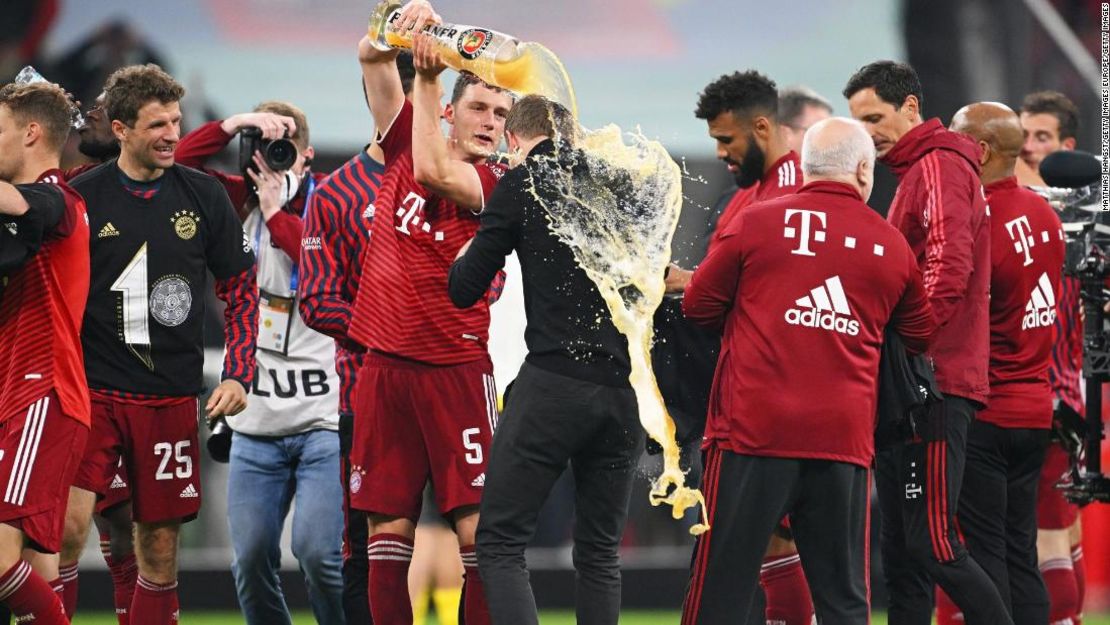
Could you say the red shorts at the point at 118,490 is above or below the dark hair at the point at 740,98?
below

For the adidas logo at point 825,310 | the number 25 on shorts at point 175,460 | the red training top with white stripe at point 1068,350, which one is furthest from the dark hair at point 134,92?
the red training top with white stripe at point 1068,350

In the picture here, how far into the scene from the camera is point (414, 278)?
5.54 meters

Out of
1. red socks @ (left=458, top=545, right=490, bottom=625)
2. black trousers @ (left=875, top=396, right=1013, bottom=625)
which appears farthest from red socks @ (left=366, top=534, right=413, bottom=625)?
black trousers @ (left=875, top=396, right=1013, bottom=625)

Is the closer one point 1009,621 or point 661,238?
point 661,238

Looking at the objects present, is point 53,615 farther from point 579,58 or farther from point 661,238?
point 579,58

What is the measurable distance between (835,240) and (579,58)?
606 cm

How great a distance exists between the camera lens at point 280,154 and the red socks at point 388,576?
1754 mm

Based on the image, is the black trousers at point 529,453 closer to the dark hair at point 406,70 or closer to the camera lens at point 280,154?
the dark hair at point 406,70

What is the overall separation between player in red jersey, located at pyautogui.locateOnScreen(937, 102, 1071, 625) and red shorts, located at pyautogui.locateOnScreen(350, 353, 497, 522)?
2090 millimetres

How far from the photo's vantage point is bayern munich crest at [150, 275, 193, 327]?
587 centimetres

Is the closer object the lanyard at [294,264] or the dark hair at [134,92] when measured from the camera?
the dark hair at [134,92]

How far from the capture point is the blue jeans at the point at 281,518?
20.9ft

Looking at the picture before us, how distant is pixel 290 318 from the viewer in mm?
6695

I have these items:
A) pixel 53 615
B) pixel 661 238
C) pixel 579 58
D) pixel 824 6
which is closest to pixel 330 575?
pixel 53 615
